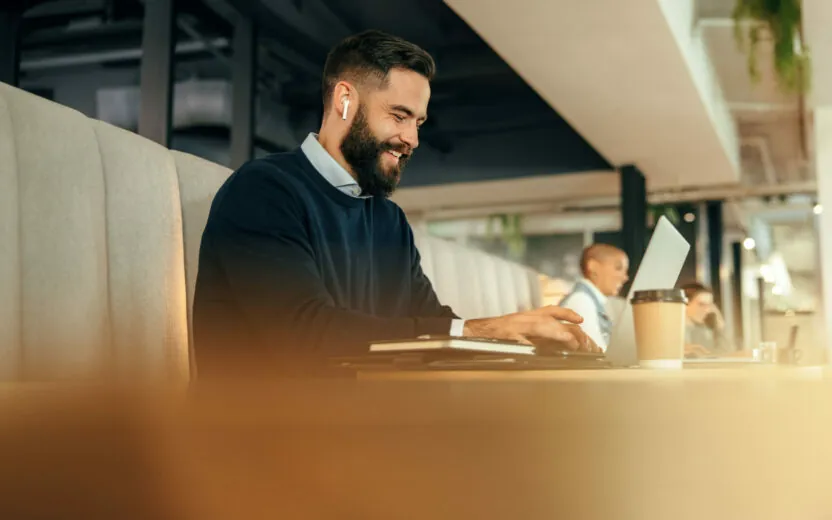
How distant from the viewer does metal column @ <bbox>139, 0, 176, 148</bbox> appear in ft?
14.5

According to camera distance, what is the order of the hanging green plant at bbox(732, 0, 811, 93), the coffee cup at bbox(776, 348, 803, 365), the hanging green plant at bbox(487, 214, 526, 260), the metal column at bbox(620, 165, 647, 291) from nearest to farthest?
the coffee cup at bbox(776, 348, 803, 365) < the hanging green plant at bbox(732, 0, 811, 93) < the metal column at bbox(620, 165, 647, 291) < the hanging green plant at bbox(487, 214, 526, 260)

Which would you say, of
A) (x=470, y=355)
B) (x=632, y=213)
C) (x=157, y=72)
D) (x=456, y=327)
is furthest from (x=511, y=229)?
(x=470, y=355)

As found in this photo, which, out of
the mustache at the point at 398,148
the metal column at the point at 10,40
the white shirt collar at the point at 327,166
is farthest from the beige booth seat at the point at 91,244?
the metal column at the point at 10,40

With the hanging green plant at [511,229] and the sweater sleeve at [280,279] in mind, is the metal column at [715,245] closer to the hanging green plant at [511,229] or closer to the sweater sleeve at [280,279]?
the hanging green plant at [511,229]

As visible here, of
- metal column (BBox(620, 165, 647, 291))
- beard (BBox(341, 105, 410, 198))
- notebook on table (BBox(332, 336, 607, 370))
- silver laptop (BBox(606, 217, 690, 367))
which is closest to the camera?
notebook on table (BBox(332, 336, 607, 370))

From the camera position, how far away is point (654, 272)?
1.49m

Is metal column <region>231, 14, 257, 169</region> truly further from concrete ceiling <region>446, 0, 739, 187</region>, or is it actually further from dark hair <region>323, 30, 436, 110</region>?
dark hair <region>323, 30, 436, 110</region>

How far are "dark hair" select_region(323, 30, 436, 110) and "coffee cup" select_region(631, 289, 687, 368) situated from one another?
949 millimetres

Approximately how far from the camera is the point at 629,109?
6.62 meters

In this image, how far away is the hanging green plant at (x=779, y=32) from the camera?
17.4 feet

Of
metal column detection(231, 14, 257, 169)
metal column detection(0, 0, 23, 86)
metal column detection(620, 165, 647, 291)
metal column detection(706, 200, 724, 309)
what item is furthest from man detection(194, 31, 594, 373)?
metal column detection(706, 200, 724, 309)

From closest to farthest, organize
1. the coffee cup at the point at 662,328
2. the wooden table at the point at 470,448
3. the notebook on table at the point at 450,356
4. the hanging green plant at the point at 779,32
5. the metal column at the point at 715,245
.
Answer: the wooden table at the point at 470,448
the notebook on table at the point at 450,356
the coffee cup at the point at 662,328
the hanging green plant at the point at 779,32
the metal column at the point at 715,245

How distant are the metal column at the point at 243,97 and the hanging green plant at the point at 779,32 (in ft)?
11.1

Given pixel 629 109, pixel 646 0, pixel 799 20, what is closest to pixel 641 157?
pixel 629 109
